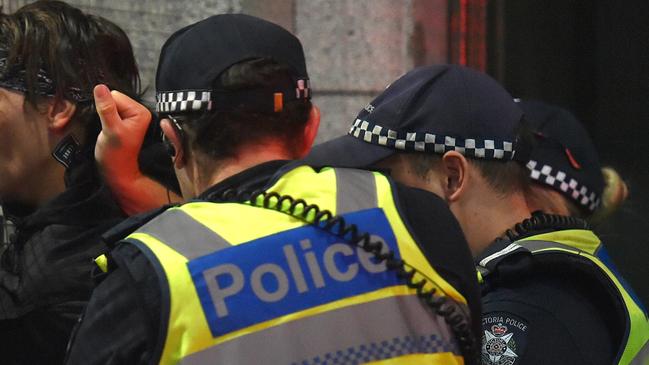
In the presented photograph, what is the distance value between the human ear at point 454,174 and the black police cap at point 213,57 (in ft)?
2.24

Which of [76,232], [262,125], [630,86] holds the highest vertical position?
[262,125]

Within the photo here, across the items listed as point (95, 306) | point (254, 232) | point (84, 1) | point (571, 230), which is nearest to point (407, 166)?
point (571, 230)

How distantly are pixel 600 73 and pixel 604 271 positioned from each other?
278cm

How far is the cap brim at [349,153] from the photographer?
2.76 m

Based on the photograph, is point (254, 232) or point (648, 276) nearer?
point (254, 232)

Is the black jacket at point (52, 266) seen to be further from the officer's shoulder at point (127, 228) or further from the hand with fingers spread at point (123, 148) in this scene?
the officer's shoulder at point (127, 228)

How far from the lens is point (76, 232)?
8.99 feet

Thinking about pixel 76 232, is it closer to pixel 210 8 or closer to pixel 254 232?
pixel 254 232

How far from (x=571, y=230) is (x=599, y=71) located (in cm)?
259

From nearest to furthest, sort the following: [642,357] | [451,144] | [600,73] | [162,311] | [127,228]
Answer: [162,311], [127,228], [642,357], [451,144], [600,73]

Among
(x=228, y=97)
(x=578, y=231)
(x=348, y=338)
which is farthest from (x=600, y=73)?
(x=348, y=338)

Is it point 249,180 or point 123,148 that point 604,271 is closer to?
point 249,180

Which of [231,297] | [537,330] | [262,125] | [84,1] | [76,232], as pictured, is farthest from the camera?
[84,1]

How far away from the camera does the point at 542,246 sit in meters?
2.70
